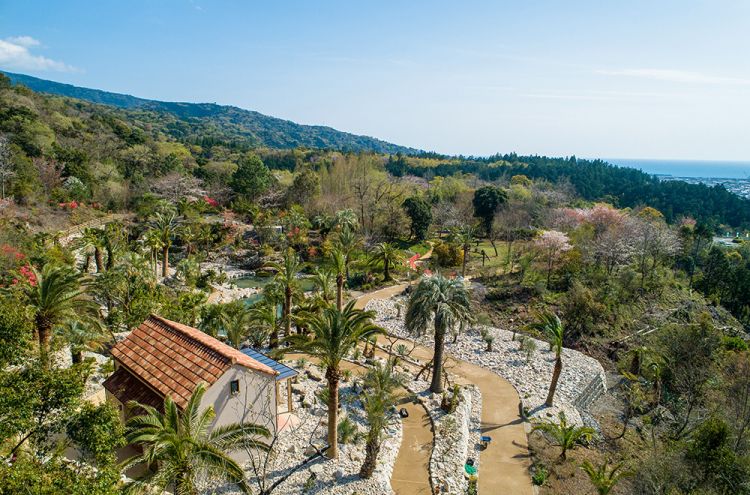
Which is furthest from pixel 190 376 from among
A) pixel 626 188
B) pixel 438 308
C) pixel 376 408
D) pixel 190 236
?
pixel 626 188

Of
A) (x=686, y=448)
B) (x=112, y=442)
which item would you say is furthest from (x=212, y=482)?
(x=686, y=448)

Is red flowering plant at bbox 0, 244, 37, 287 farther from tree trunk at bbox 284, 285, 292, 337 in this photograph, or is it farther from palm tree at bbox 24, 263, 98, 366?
tree trunk at bbox 284, 285, 292, 337

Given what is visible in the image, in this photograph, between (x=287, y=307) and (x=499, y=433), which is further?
(x=287, y=307)

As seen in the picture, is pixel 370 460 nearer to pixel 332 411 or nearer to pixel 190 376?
pixel 332 411

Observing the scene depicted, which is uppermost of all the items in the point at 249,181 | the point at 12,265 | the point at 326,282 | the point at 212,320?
the point at 249,181

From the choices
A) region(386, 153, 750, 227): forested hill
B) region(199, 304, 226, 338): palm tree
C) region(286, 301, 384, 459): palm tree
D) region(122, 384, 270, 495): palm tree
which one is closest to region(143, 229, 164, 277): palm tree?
region(199, 304, 226, 338): palm tree

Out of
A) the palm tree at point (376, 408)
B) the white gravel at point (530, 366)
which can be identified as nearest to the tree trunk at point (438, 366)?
the palm tree at point (376, 408)

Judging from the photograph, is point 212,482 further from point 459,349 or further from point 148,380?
point 459,349
